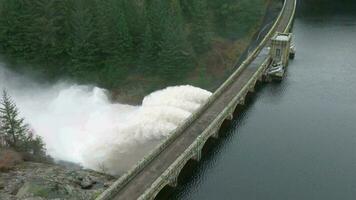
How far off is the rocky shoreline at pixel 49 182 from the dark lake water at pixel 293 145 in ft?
42.9

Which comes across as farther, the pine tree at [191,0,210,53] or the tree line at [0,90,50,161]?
the pine tree at [191,0,210,53]

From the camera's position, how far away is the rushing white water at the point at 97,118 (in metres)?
83.1

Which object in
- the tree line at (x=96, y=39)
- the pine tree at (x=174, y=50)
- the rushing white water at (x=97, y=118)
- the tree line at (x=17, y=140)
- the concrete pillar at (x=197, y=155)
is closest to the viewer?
the tree line at (x=17, y=140)

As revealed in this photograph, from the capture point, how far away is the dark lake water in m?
72.5

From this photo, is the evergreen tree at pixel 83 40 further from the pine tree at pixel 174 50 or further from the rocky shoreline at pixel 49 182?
the rocky shoreline at pixel 49 182

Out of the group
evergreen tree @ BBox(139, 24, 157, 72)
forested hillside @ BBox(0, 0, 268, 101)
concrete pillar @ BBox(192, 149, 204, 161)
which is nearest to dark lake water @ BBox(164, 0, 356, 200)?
concrete pillar @ BBox(192, 149, 204, 161)

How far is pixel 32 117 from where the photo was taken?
314 feet

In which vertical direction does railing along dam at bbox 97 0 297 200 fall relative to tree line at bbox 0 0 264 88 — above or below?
below

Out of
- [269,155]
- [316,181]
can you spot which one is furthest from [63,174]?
[316,181]

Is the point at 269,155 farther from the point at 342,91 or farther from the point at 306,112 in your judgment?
the point at 342,91

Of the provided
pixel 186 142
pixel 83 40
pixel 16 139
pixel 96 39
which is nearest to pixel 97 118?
pixel 83 40

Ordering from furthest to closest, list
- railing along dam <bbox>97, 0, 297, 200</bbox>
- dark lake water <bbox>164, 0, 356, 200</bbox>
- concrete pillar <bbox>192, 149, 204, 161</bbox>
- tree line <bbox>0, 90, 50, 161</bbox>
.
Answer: concrete pillar <bbox>192, 149, 204, 161</bbox>
tree line <bbox>0, 90, 50, 161</bbox>
dark lake water <bbox>164, 0, 356, 200</bbox>
railing along dam <bbox>97, 0, 297, 200</bbox>

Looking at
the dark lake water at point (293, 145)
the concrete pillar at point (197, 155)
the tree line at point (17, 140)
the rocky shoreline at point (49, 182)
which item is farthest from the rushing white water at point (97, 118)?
the dark lake water at point (293, 145)

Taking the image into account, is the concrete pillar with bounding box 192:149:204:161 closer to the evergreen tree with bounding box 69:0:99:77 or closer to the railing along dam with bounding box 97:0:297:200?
the railing along dam with bounding box 97:0:297:200
